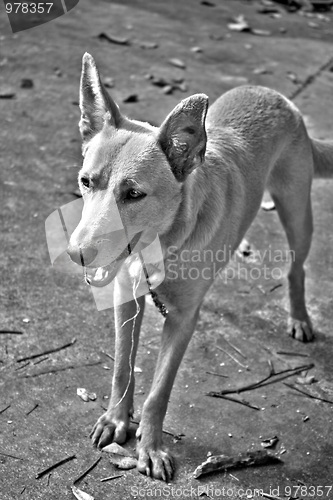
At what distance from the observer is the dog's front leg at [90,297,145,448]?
3658 millimetres

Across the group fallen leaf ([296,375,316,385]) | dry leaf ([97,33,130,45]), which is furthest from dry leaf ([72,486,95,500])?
dry leaf ([97,33,130,45])

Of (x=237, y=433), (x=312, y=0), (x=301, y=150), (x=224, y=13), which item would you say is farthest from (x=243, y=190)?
(x=312, y=0)

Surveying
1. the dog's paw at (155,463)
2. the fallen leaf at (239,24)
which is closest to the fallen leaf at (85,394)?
the dog's paw at (155,463)

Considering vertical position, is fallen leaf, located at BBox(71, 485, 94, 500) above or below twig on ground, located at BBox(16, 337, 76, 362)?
above

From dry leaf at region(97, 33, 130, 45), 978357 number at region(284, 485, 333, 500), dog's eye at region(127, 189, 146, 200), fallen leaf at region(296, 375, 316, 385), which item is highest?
dog's eye at region(127, 189, 146, 200)

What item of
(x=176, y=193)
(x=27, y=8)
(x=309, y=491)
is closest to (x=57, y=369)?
(x=176, y=193)

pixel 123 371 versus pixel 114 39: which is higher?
pixel 123 371

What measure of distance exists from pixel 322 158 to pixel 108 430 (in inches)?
84.2

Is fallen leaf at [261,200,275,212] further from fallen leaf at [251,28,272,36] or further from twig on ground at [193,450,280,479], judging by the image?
fallen leaf at [251,28,272,36]

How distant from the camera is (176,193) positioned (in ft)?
10.9

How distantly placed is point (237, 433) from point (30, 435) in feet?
3.32

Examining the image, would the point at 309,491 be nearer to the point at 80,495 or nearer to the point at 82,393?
the point at 80,495

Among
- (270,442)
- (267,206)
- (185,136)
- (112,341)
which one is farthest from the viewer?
(267,206)

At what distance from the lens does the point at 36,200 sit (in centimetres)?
543
